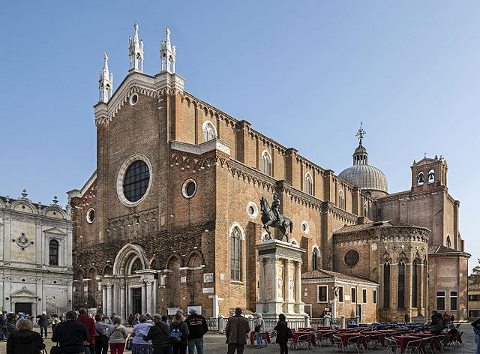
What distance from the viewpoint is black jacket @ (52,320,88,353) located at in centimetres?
917

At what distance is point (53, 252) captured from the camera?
45.3 metres

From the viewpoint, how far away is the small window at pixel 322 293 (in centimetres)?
3584

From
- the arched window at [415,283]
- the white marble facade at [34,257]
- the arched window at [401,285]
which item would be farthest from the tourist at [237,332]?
the white marble facade at [34,257]

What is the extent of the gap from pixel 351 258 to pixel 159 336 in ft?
110

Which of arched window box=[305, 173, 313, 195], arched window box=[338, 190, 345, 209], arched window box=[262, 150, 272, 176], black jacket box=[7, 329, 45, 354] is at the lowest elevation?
black jacket box=[7, 329, 45, 354]

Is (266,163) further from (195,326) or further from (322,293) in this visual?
(195,326)

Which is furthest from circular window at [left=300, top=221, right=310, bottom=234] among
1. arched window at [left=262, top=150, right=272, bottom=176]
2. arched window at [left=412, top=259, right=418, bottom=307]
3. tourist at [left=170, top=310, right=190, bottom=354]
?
tourist at [left=170, top=310, right=190, bottom=354]

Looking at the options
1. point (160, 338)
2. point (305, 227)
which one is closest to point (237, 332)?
point (160, 338)

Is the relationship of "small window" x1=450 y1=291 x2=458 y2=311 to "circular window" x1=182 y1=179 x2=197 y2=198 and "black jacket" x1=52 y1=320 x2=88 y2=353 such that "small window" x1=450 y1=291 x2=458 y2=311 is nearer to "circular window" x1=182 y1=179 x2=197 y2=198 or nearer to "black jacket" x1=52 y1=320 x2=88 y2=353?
"circular window" x1=182 y1=179 x2=197 y2=198

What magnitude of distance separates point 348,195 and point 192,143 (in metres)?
23.2

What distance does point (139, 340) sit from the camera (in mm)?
11742

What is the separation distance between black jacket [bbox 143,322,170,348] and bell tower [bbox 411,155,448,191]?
156 ft

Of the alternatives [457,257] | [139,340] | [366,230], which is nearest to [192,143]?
[366,230]

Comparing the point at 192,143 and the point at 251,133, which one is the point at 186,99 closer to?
the point at 192,143
